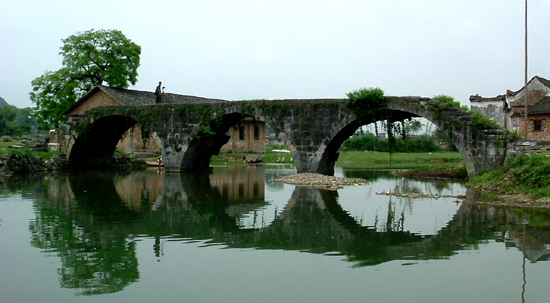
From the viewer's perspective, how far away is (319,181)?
21.1 m

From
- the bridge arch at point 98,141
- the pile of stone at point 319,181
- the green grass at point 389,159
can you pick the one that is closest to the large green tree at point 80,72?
the bridge arch at point 98,141

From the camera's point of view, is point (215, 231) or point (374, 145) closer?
point (215, 231)

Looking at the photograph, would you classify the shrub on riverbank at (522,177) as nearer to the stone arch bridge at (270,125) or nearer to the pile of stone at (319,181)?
the stone arch bridge at (270,125)

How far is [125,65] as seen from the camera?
4144 centimetres

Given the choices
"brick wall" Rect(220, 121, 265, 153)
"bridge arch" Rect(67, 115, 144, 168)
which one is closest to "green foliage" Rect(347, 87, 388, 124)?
"bridge arch" Rect(67, 115, 144, 168)

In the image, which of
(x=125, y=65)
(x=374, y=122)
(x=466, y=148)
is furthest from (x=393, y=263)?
(x=125, y=65)

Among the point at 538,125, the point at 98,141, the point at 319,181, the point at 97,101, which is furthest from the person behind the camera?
the point at 97,101

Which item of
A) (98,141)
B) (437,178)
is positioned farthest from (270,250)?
(98,141)

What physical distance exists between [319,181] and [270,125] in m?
4.55

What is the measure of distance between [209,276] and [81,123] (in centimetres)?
2469

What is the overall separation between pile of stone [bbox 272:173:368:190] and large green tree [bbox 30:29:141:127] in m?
22.2

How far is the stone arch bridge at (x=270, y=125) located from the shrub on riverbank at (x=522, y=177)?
1371mm

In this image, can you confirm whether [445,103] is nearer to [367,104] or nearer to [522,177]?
[367,104]

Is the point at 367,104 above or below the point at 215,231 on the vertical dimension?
above
